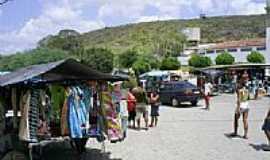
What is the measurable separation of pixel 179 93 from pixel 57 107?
1883 cm

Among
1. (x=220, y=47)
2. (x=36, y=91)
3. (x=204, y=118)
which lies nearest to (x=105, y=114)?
(x=36, y=91)

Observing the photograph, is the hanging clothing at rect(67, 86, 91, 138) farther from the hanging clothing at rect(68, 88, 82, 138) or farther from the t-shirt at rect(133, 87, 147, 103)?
the t-shirt at rect(133, 87, 147, 103)

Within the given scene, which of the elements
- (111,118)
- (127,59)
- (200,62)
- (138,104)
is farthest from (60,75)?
(127,59)

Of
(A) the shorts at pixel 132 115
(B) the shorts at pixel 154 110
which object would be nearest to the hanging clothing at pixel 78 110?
(A) the shorts at pixel 132 115

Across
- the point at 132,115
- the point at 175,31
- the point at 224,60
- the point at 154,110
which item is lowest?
the point at 132,115

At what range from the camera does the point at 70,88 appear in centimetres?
938

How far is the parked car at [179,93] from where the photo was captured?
27.7 metres

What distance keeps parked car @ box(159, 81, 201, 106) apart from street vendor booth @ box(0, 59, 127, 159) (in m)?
17.8

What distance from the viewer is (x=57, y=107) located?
9523mm

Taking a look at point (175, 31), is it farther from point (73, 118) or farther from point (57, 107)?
point (73, 118)

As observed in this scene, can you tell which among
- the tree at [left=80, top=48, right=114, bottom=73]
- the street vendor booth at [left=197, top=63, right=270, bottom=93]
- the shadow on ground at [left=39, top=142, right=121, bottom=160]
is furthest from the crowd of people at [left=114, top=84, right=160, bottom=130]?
the tree at [left=80, top=48, right=114, bottom=73]

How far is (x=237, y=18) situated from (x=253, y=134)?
439 ft

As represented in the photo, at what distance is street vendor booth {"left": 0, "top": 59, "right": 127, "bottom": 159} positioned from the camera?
8938mm

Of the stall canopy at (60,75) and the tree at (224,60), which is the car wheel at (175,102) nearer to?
the stall canopy at (60,75)
